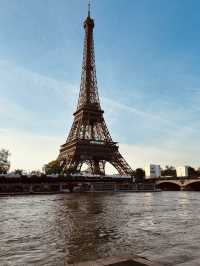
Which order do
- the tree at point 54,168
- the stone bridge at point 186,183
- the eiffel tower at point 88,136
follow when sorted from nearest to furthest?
the eiffel tower at point 88,136, the tree at point 54,168, the stone bridge at point 186,183

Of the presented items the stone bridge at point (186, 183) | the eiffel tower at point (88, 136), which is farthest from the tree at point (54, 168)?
the stone bridge at point (186, 183)

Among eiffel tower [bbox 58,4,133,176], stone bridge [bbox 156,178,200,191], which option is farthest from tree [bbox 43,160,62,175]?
stone bridge [bbox 156,178,200,191]

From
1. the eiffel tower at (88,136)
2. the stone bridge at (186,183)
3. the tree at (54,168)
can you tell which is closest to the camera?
the eiffel tower at (88,136)

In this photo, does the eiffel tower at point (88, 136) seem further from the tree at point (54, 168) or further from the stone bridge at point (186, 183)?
the stone bridge at point (186, 183)

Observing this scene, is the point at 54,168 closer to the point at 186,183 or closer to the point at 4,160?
the point at 4,160

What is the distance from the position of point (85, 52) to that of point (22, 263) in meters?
108

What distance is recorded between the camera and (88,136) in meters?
109

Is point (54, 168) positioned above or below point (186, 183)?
above

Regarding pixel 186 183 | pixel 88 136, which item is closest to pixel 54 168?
pixel 88 136

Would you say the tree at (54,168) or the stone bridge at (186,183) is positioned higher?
the tree at (54,168)

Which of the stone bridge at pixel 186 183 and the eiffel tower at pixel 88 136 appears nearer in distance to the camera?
the eiffel tower at pixel 88 136

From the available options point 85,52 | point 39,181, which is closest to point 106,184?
point 39,181

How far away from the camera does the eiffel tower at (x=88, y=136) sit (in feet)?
335

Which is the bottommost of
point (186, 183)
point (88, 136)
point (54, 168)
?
point (186, 183)
